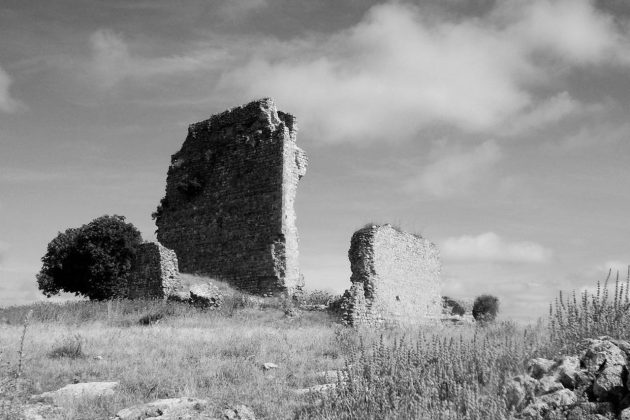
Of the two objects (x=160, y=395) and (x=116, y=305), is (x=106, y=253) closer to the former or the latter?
(x=116, y=305)

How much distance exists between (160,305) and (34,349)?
8.12 m

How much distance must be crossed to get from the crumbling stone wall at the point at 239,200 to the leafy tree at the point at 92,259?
3.47m

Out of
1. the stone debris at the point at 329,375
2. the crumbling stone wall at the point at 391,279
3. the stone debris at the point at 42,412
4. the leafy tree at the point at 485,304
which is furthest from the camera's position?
the leafy tree at the point at 485,304

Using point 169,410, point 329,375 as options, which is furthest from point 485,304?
point 169,410

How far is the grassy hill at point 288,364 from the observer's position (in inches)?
247

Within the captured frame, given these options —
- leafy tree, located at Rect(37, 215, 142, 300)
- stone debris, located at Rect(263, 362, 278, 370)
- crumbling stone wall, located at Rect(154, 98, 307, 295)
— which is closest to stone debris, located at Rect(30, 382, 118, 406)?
stone debris, located at Rect(263, 362, 278, 370)

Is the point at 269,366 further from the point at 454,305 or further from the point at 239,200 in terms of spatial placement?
the point at 454,305

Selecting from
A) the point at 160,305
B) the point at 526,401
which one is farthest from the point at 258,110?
the point at 526,401

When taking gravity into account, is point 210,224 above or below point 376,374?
above

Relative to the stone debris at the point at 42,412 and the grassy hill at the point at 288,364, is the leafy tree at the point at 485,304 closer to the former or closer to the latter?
the grassy hill at the point at 288,364

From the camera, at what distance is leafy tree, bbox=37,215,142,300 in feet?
92.6

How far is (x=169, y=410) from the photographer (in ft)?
23.4

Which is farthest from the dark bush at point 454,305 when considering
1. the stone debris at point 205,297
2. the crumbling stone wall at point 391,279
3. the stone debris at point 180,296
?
the stone debris at point 180,296

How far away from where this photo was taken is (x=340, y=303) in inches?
763
